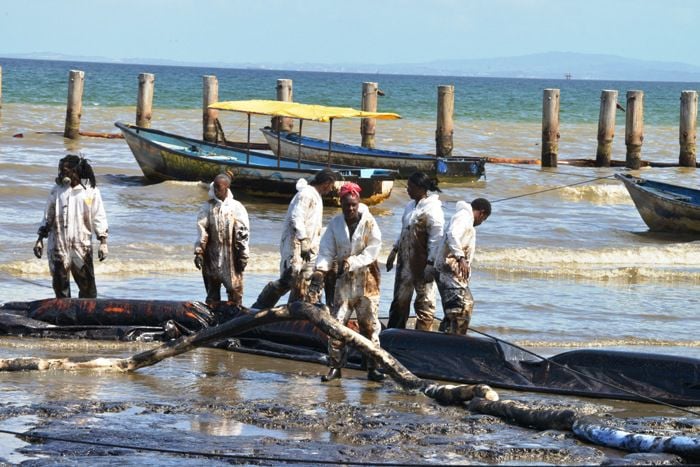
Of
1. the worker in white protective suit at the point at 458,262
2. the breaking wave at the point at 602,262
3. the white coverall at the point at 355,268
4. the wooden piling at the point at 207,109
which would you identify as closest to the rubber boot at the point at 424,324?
the worker in white protective suit at the point at 458,262

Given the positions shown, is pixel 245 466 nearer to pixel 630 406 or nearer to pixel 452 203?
pixel 630 406

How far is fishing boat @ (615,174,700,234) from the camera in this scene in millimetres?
22469

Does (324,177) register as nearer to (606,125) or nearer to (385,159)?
(385,159)

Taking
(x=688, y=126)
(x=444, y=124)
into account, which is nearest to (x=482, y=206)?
(x=444, y=124)

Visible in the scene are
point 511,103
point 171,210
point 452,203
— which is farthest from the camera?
point 511,103

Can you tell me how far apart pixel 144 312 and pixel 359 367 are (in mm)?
2450

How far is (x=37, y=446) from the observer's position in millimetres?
7812

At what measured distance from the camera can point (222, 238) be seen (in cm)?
1231

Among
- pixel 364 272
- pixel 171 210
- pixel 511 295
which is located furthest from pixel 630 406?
pixel 171 210

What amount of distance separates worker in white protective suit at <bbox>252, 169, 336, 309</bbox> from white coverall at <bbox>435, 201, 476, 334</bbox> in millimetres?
1325

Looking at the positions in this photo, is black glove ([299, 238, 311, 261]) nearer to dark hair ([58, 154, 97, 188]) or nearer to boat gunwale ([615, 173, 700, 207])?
dark hair ([58, 154, 97, 188])

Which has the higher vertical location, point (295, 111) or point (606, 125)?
point (606, 125)

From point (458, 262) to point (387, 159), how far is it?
1692 cm

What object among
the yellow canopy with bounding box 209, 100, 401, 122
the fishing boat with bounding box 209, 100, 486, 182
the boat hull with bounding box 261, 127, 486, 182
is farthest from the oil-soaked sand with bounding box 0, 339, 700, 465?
the boat hull with bounding box 261, 127, 486, 182
